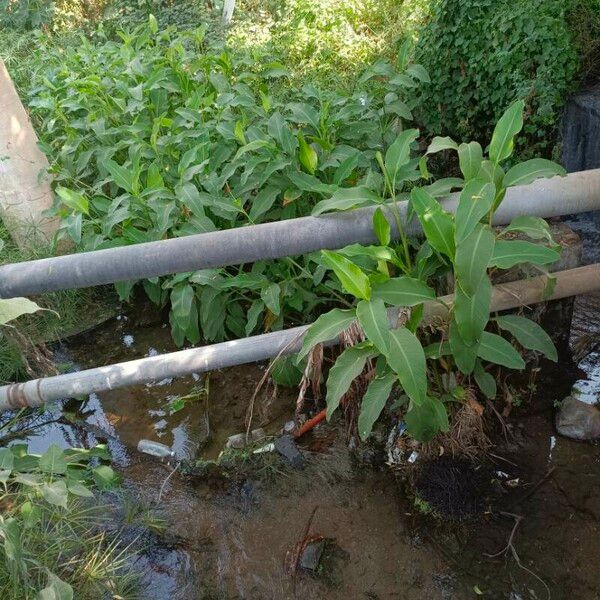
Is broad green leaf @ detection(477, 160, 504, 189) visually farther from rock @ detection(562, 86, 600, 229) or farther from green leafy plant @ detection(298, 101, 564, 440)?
rock @ detection(562, 86, 600, 229)

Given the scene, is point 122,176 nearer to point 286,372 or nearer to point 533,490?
point 286,372

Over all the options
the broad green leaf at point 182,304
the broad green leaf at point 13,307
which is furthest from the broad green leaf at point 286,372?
the broad green leaf at point 13,307

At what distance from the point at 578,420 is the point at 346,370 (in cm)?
127

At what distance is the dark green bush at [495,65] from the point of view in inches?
148

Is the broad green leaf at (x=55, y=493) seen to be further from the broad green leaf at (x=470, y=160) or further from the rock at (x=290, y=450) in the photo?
the broad green leaf at (x=470, y=160)

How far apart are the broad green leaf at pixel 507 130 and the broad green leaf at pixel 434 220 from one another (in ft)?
1.47

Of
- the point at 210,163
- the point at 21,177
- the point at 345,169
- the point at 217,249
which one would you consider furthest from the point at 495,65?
the point at 21,177

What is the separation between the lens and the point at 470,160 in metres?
2.33

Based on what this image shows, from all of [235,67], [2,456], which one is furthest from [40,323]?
[235,67]

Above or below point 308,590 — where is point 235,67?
above

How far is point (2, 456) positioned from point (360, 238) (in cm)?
154

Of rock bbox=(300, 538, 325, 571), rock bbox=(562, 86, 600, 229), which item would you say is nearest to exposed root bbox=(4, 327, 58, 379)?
rock bbox=(300, 538, 325, 571)

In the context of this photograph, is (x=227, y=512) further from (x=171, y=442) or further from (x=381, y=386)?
(x=381, y=386)

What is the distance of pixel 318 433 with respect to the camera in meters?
3.06
